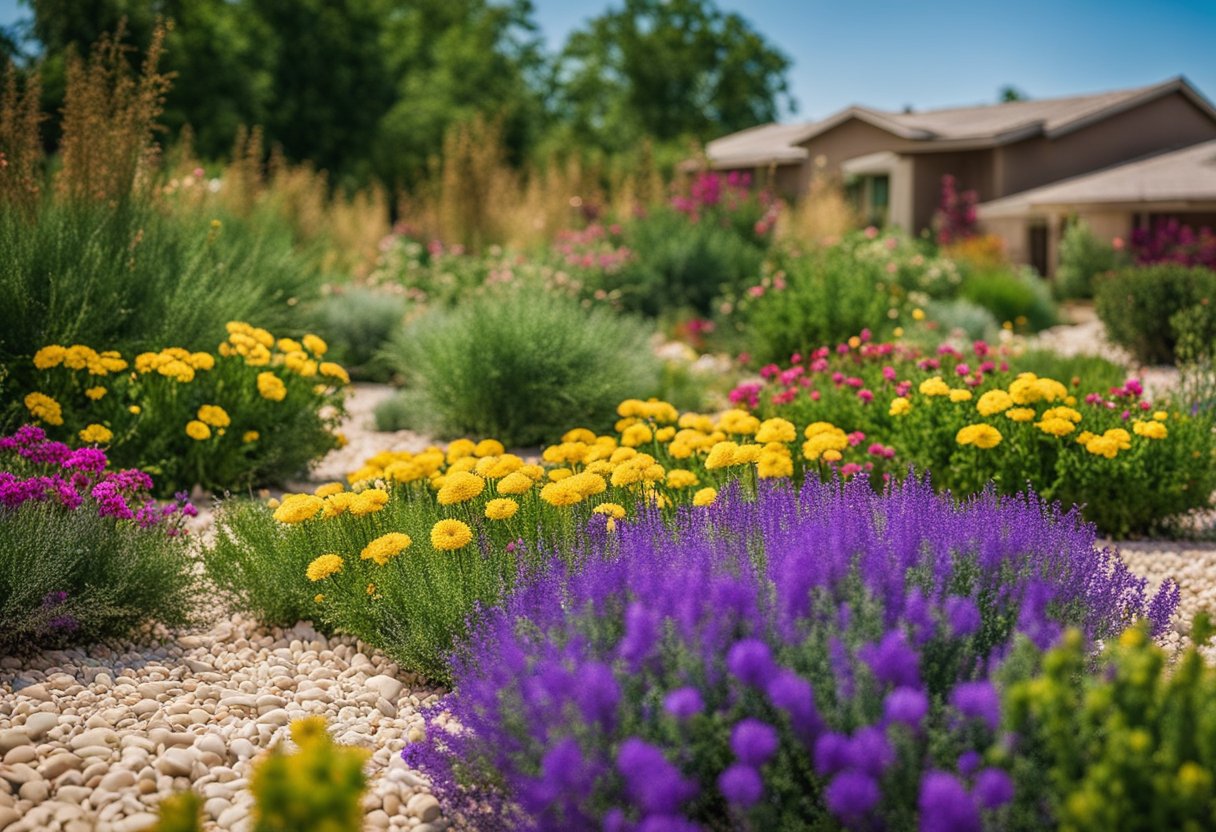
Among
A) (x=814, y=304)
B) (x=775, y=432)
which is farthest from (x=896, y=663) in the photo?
(x=814, y=304)

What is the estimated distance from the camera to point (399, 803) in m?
2.81

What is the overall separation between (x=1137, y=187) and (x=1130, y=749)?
2149 centimetres

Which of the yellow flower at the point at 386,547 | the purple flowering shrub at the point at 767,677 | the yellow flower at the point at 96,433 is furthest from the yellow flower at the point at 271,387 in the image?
the purple flowering shrub at the point at 767,677

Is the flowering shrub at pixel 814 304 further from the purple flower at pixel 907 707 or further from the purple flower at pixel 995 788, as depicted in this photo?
the purple flower at pixel 995 788

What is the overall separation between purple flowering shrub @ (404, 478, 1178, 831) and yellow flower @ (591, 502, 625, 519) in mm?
361

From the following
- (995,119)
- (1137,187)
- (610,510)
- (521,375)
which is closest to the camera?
(610,510)

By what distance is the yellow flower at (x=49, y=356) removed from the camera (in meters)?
5.36

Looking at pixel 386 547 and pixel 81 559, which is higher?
pixel 386 547

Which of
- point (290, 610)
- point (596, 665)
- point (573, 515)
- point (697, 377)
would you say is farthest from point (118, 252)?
point (596, 665)

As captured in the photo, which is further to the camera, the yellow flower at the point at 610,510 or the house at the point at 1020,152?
the house at the point at 1020,152

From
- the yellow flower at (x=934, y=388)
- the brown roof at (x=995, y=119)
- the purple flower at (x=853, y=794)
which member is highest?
the brown roof at (x=995, y=119)

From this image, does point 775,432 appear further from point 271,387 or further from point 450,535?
point 271,387

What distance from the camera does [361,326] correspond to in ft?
36.8

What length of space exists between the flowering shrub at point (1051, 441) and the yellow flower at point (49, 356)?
3.97m
